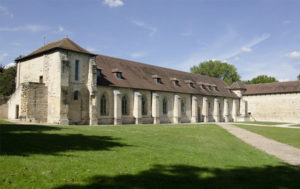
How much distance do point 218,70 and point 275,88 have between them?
28.3 meters

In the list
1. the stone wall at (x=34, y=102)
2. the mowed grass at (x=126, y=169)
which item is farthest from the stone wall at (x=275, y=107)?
the mowed grass at (x=126, y=169)

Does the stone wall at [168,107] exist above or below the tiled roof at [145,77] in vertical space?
below

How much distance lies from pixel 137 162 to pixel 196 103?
33155mm

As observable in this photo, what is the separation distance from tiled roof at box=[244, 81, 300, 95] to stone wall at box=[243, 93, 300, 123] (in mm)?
765

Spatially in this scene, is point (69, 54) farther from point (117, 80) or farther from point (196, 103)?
point (196, 103)

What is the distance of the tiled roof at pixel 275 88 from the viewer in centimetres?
4620

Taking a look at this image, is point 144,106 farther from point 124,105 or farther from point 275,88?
point 275,88

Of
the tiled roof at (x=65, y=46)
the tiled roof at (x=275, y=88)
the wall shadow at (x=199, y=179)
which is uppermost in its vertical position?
the tiled roof at (x=65, y=46)

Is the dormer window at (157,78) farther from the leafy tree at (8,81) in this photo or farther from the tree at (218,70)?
the tree at (218,70)

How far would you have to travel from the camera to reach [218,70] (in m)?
75.9

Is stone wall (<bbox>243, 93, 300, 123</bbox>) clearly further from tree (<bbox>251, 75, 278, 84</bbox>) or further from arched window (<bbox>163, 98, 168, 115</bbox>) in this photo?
tree (<bbox>251, 75, 278, 84</bbox>)

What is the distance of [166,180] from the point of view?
6.13 m

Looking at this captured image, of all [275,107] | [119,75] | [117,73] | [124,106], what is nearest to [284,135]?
[124,106]

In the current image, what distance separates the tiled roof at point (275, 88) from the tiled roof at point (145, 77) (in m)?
8.27
